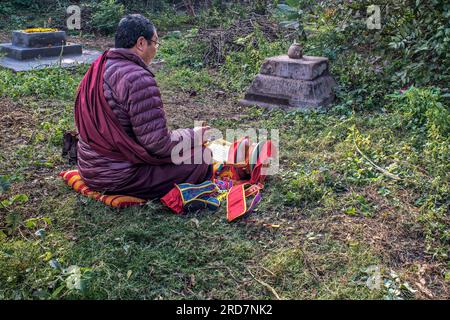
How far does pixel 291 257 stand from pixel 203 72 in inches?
191

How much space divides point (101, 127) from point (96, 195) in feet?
1.69

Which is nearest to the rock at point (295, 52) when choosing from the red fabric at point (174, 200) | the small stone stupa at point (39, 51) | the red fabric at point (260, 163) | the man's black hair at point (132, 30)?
the red fabric at point (260, 163)

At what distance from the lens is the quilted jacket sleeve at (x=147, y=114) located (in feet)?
11.3

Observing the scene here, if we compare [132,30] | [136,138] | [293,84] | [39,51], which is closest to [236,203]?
[136,138]

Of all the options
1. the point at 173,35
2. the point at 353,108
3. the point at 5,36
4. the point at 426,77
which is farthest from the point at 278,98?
the point at 5,36

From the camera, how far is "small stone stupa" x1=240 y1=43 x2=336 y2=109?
5828 millimetres

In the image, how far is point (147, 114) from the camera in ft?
11.4

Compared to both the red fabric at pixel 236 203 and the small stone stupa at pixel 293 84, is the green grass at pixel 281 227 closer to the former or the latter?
the red fabric at pixel 236 203

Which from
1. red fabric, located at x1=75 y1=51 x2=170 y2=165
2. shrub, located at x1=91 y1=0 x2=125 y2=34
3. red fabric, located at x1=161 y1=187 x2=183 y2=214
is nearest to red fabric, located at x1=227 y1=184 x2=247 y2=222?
red fabric, located at x1=161 y1=187 x2=183 y2=214

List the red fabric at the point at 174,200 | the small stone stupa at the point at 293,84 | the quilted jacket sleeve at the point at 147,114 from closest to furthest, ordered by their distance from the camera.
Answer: the quilted jacket sleeve at the point at 147,114, the red fabric at the point at 174,200, the small stone stupa at the point at 293,84

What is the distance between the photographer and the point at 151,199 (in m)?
3.73

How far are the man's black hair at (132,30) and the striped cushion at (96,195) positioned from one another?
3.46 ft

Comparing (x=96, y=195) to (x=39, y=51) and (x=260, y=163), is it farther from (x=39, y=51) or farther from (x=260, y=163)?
(x=39, y=51)

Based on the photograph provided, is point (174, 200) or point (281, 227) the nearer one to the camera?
point (281, 227)
